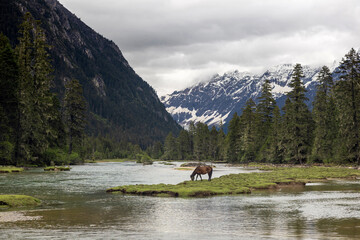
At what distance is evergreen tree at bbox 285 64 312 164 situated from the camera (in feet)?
325

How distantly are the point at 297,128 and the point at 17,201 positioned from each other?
3297 inches

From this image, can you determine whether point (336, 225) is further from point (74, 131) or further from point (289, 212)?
point (74, 131)

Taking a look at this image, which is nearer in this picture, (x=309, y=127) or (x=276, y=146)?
(x=309, y=127)

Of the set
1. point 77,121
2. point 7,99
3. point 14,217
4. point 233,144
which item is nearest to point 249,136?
point 233,144

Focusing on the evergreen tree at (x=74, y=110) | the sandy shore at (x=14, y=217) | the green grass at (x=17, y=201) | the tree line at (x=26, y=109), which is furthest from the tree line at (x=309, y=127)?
the sandy shore at (x=14, y=217)

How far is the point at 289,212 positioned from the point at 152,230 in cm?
1095

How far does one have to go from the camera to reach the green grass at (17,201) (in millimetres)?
28953

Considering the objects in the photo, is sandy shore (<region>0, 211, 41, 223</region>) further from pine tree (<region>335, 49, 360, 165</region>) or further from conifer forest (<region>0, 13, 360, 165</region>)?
pine tree (<region>335, 49, 360, 165</region>)

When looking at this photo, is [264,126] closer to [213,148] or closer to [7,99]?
[213,148]

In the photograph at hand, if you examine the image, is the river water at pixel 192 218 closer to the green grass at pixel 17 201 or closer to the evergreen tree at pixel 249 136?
the green grass at pixel 17 201

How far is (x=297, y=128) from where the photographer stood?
331ft

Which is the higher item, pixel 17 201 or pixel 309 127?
pixel 309 127

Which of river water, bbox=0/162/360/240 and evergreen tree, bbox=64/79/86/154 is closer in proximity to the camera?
river water, bbox=0/162/360/240

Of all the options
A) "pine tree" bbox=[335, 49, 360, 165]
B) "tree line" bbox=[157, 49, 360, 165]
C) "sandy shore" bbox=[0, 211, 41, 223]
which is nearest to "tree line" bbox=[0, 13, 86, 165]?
"sandy shore" bbox=[0, 211, 41, 223]
